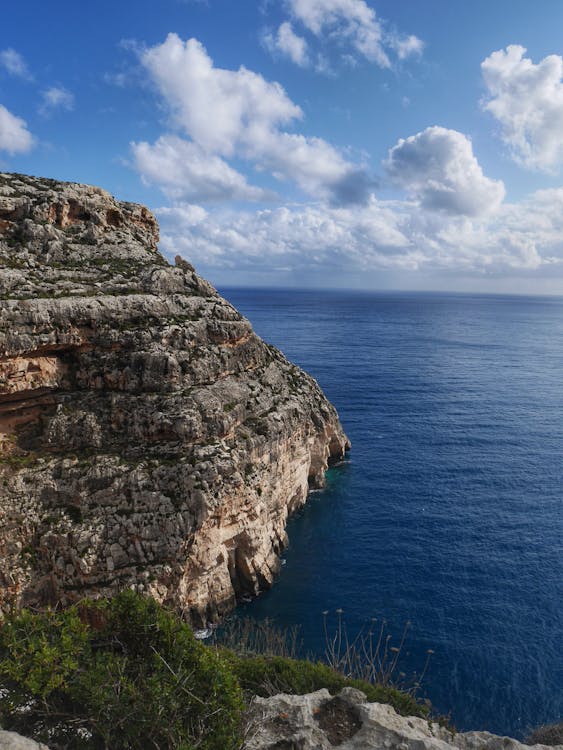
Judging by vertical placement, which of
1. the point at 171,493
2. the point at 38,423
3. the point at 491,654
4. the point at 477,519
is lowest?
the point at 491,654

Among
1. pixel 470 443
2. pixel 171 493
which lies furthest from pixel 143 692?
pixel 470 443

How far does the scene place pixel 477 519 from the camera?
163 ft

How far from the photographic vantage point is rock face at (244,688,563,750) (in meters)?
17.8

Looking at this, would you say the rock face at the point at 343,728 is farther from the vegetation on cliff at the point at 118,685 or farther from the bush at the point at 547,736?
the bush at the point at 547,736

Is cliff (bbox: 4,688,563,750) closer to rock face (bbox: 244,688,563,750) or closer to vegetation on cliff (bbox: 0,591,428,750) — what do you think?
rock face (bbox: 244,688,563,750)

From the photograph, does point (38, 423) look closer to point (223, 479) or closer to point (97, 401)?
point (97, 401)

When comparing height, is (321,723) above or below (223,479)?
below

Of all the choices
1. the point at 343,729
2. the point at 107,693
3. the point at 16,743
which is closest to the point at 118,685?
the point at 107,693

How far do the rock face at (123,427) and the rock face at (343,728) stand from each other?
17.6m

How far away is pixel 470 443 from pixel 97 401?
5383 cm

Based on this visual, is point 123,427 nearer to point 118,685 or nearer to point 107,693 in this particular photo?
point 118,685

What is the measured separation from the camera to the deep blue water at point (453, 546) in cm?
3238

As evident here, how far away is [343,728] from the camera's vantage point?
1903 centimetres

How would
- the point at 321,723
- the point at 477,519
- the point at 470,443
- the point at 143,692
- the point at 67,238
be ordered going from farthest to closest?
the point at 470,443 < the point at 477,519 < the point at 67,238 < the point at 321,723 < the point at 143,692
